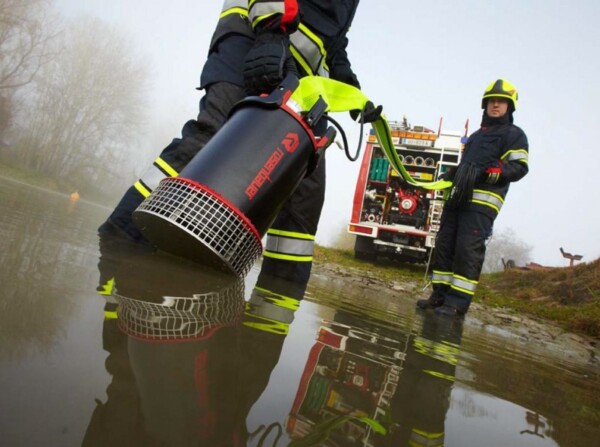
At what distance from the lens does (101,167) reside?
28.3 metres

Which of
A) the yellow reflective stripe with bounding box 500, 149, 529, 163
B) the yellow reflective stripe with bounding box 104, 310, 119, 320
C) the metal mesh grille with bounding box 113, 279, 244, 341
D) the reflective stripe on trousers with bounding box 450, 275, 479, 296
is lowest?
the yellow reflective stripe with bounding box 104, 310, 119, 320

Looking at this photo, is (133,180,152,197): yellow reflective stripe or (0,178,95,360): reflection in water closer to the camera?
(0,178,95,360): reflection in water

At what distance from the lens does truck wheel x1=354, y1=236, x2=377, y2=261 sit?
8266 millimetres

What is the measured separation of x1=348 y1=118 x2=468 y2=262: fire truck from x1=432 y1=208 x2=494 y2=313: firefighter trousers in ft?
12.4

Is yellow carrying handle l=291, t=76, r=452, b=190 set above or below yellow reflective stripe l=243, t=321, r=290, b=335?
above

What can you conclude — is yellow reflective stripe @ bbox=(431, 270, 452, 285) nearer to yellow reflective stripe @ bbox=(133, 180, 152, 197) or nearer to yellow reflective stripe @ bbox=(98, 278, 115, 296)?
yellow reflective stripe @ bbox=(133, 180, 152, 197)

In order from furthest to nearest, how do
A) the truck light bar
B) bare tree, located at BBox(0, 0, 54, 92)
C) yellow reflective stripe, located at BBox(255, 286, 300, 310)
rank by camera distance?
bare tree, located at BBox(0, 0, 54, 92) < the truck light bar < yellow reflective stripe, located at BBox(255, 286, 300, 310)

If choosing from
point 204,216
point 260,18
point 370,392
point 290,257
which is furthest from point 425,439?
point 260,18

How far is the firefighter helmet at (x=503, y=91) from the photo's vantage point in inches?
153

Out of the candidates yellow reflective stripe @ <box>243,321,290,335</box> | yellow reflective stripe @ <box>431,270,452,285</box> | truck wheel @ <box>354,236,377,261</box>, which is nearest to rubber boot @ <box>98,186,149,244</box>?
yellow reflective stripe @ <box>243,321,290,335</box>

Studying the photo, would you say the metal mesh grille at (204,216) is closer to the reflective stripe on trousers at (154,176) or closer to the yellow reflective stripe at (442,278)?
the reflective stripe on trousers at (154,176)

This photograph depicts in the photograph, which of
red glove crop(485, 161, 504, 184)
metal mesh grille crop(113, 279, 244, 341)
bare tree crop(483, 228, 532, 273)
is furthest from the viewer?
bare tree crop(483, 228, 532, 273)

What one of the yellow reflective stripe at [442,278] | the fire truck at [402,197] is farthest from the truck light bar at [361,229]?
the yellow reflective stripe at [442,278]

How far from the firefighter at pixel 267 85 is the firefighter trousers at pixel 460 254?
179 centimetres
